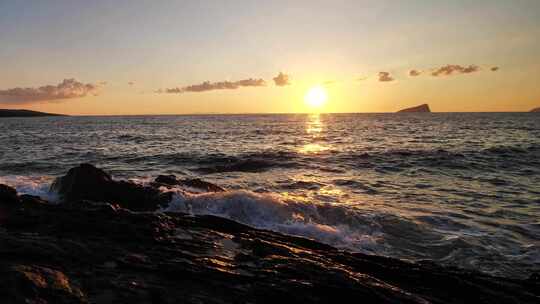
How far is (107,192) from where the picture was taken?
41.3ft

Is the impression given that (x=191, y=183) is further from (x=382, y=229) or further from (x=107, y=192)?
(x=382, y=229)

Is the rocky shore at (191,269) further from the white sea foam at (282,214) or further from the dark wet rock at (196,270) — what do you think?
the white sea foam at (282,214)

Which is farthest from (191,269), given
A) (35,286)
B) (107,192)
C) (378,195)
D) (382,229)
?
(378,195)

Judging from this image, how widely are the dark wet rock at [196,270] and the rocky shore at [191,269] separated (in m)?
0.02

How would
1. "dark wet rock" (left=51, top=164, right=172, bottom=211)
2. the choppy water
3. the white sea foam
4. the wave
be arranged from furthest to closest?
"dark wet rock" (left=51, top=164, right=172, bottom=211)
the white sea foam
the choppy water
the wave

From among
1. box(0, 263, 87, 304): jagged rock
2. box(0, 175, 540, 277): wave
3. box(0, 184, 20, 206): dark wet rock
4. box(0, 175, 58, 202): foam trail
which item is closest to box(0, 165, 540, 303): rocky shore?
box(0, 263, 87, 304): jagged rock

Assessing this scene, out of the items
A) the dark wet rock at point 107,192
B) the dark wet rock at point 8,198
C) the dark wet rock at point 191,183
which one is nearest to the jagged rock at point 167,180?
the dark wet rock at point 191,183

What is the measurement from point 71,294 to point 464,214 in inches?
474

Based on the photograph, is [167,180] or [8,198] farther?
[167,180]

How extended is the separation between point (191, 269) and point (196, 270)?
0.10 metres

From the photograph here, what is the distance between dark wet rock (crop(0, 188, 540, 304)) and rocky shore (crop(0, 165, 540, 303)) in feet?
0.05

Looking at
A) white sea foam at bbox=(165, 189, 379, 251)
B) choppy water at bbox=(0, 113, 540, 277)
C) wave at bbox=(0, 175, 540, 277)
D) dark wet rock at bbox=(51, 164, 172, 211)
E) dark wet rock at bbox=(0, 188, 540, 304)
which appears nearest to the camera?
dark wet rock at bbox=(0, 188, 540, 304)

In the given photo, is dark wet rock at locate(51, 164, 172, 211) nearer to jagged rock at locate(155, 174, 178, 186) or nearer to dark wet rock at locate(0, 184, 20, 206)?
dark wet rock at locate(0, 184, 20, 206)

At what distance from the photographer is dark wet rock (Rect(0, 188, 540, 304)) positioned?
213 inches
